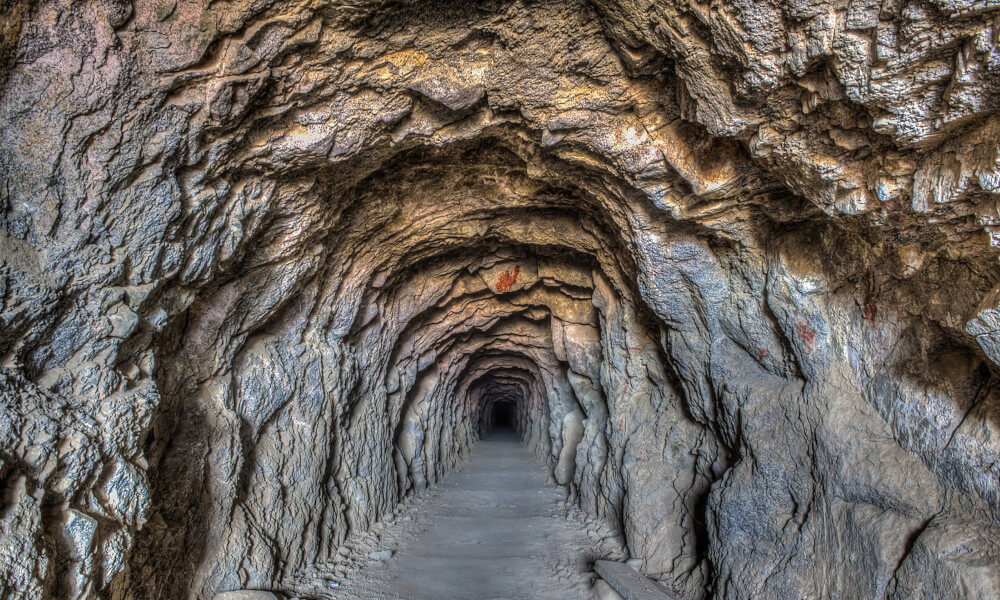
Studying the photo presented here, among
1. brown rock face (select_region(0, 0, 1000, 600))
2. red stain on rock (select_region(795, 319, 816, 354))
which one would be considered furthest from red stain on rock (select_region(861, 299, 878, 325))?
red stain on rock (select_region(795, 319, 816, 354))

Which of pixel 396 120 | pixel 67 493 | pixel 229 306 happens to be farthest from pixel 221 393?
pixel 396 120

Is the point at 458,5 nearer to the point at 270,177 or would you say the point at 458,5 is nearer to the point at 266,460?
the point at 270,177

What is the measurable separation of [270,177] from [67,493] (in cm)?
251

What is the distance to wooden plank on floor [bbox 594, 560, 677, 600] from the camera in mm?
5223

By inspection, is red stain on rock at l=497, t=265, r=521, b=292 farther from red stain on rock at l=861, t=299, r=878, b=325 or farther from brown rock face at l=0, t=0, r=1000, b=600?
red stain on rock at l=861, t=299, r=878, b=325

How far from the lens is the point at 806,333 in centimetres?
427

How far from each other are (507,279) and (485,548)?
4089 millimetres

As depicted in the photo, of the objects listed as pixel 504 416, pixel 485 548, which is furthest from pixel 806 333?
pixel 504 416

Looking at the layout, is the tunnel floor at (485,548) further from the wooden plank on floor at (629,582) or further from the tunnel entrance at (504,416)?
the tunnel entrance at (504,416)

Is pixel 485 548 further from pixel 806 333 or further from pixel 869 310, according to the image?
pixel 869 310

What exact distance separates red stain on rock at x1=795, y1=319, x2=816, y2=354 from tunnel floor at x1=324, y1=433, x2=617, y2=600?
11.6 feet

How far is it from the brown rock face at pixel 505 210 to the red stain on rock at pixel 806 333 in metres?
0.06

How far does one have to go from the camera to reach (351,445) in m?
7.42


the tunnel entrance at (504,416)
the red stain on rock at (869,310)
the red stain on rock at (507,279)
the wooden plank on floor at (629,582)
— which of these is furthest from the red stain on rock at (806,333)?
the tunnel entrance at (504,416)
